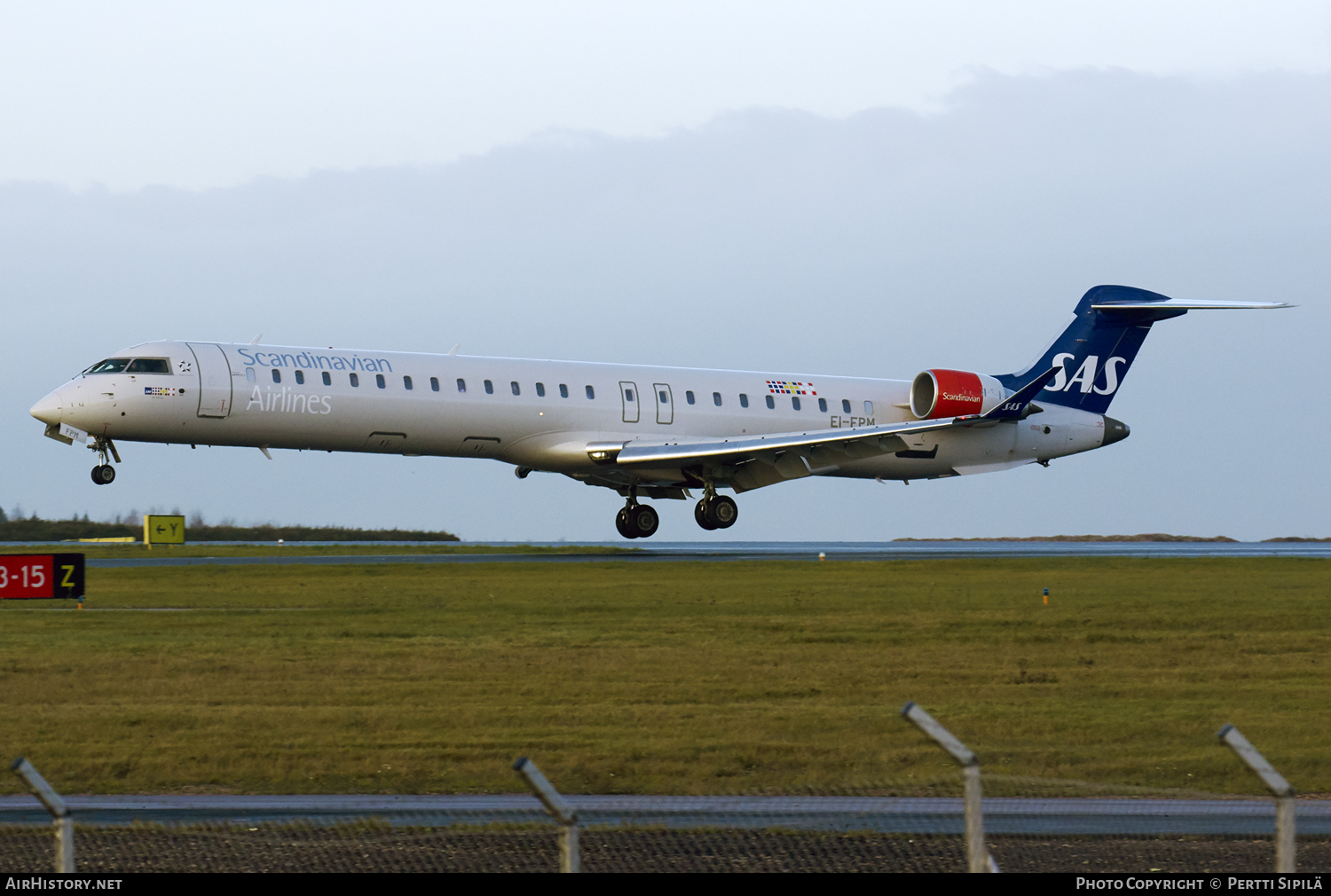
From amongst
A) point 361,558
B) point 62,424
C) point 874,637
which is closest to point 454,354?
point 361,558

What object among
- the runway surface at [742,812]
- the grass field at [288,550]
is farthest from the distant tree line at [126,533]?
the runway surface at [742,812]

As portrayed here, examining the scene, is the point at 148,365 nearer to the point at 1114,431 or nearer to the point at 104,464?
the point at 104,464

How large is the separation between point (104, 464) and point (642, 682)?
2096 cm

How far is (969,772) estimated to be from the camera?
6504 mm

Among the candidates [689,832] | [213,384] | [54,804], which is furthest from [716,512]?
[54,804]

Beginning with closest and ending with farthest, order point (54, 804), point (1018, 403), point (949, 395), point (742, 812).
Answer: point (54, 804), point (742, 812), point (1018, 403), point (949, 395)

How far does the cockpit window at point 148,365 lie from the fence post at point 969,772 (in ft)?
101

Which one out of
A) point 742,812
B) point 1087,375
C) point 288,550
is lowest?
point 742,812

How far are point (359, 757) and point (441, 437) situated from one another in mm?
23976

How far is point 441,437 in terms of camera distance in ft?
124

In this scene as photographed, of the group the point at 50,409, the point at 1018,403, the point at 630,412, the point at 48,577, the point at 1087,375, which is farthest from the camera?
the point at 1087,375

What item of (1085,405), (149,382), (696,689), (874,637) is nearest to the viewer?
(696,689)

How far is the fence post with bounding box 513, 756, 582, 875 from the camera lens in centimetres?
640
